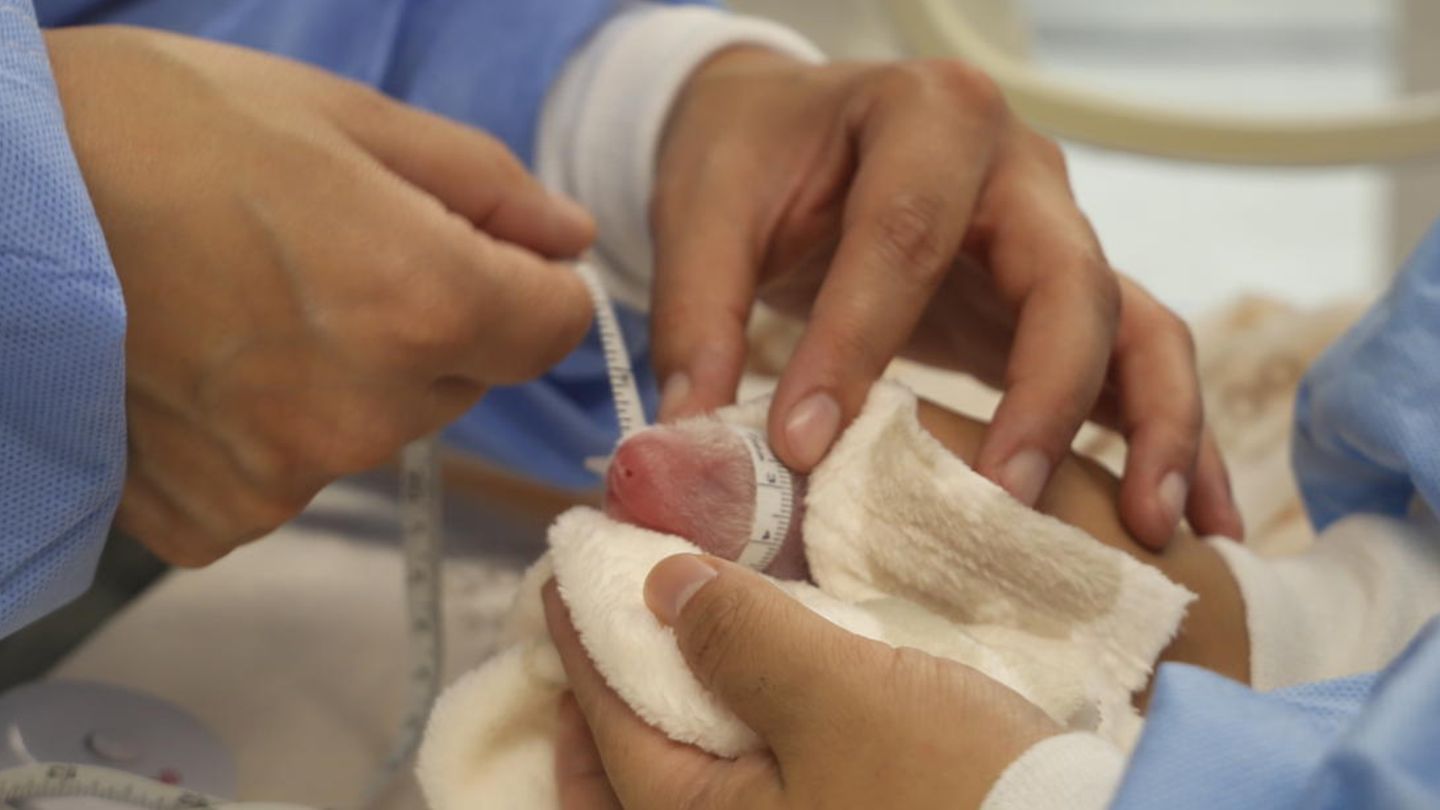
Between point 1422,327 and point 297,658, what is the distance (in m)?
0.63

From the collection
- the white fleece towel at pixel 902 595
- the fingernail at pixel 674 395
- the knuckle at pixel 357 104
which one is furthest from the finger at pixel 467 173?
the white fleece towel at pixel 902 595

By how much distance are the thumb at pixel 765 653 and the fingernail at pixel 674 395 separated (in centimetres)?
20

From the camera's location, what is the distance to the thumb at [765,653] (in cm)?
43

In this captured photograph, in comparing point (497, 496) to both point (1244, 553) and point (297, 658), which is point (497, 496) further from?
point (1244, 553)

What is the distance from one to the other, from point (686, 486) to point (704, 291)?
7.2 inches

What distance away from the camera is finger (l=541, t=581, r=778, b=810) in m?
0.45

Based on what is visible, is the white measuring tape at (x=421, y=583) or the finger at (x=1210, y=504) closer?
the white measuring tape at (x=421, y=583)

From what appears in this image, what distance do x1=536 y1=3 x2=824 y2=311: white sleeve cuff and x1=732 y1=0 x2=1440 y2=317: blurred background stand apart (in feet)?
1.78

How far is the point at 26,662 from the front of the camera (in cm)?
80

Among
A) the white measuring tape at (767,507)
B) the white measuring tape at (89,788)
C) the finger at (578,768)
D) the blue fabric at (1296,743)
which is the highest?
the blue fabric at (1296,743)

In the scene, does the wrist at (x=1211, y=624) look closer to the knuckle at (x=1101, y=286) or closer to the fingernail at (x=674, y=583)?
the knuckle at (x=1101, y=286)

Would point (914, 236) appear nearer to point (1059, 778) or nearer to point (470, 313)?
point (470, 313)

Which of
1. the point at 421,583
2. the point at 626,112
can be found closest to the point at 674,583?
the point at 421,583

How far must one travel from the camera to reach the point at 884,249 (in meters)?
0.66
